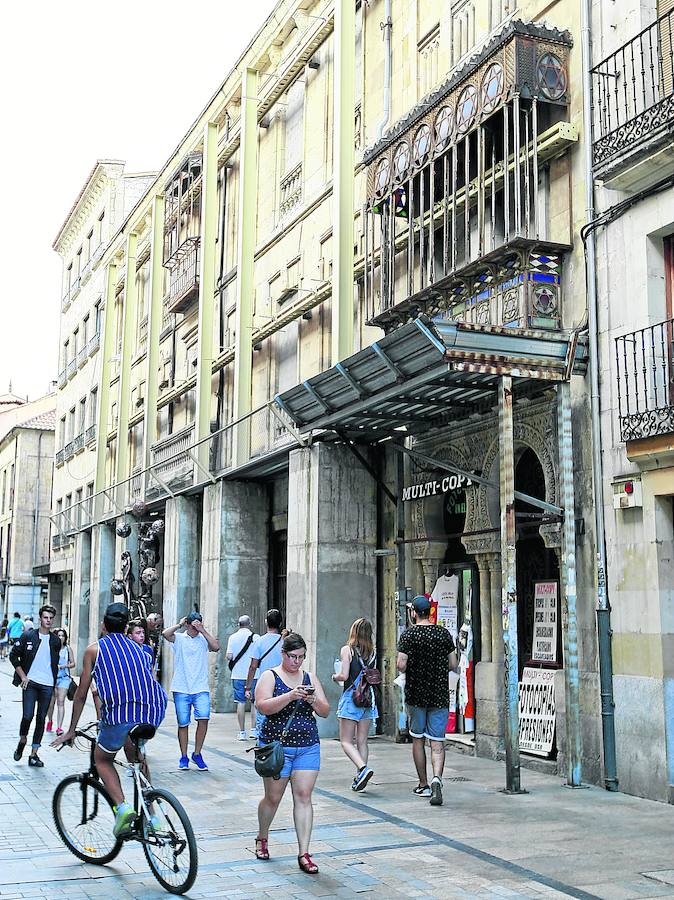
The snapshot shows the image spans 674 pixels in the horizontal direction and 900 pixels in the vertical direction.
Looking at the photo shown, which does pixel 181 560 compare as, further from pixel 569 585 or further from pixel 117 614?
pixel 117 614

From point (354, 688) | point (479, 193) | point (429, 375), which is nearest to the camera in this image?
point (354, 688)

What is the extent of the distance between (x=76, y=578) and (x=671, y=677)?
27.2 metres

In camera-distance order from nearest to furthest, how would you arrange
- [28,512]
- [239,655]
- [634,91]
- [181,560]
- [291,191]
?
[634,91] → [239,655] → [291,191] → [181,560] → [28,512]

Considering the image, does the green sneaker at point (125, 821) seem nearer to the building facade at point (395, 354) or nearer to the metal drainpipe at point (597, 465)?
the building facade at point (395, 354)

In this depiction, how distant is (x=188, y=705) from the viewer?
12.4m

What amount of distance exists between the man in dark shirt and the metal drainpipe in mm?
1620

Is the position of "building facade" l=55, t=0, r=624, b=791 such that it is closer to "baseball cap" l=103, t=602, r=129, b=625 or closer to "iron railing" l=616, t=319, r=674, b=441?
"iron railing" l=616, t=319, r=674, b=441

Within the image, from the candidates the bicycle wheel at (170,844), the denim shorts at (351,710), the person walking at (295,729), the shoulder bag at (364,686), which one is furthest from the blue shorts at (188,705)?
the bicycle wheel at (170,844)

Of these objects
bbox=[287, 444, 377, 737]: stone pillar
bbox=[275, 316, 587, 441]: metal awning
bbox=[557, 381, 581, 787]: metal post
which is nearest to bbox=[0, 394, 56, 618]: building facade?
bbox=[287, 444, 377, 737]: stone pillar

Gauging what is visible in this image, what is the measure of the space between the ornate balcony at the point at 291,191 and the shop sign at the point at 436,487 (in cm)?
752

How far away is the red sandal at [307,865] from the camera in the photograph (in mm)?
7293

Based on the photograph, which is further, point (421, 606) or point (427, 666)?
point (421, 606)

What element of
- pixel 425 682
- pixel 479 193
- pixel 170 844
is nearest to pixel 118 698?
pixel 170 844

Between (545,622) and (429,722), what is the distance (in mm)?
2891
